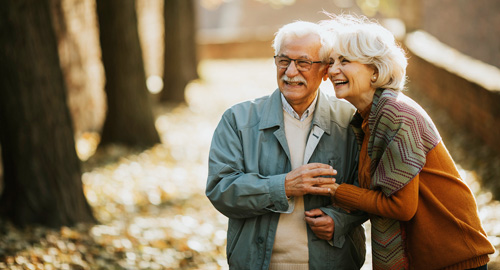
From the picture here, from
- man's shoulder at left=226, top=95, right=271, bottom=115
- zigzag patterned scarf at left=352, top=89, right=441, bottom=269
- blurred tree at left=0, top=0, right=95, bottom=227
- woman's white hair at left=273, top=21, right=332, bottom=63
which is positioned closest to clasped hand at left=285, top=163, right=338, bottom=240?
zigzag patterned scarf at left=352, top=89, right=441, bottom=269

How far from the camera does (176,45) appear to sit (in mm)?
14445

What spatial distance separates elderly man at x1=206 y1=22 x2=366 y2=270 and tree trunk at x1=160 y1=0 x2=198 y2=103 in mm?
11198

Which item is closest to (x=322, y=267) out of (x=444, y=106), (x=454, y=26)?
(x=444, y=106)

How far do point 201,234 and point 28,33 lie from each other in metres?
2.73

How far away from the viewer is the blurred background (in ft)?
16.9

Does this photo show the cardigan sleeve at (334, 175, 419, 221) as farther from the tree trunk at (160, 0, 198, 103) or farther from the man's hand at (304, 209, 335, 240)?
the tree trunk at (160, 0, 198, 103)

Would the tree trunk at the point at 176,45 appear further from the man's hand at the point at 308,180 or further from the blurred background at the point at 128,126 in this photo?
the man's hand at the point at 308,180

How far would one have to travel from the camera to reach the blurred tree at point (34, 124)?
201 inches

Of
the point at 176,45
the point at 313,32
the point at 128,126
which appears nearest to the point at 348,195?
the point at 313,32

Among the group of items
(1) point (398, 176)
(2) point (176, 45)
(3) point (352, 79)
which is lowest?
(2) point (176, 45)

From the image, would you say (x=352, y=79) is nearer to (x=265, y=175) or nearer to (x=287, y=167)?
(x=287, y=167)

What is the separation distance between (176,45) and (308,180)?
12.2 metres

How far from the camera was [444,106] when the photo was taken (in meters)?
10.8

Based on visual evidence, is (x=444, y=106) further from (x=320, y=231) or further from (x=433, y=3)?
(x=433, y=3)
